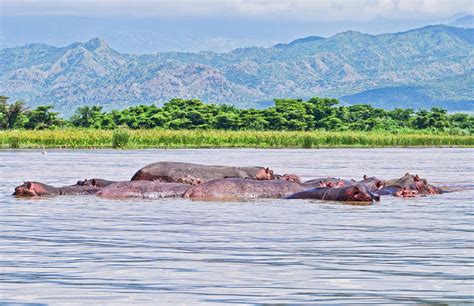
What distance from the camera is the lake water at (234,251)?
10375 millimetres

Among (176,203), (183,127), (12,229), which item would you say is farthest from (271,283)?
(183,127)

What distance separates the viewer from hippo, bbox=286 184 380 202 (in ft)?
73.7

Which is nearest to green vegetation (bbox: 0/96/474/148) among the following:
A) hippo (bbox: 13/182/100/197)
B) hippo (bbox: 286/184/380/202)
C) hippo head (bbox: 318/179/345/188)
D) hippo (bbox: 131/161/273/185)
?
hippo (bbox: 131/161/273/185)

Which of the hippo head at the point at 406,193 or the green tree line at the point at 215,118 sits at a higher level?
the green tree line at the point at 215,118

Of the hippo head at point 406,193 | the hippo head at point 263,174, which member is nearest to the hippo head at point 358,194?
the hippo head at point 406,193

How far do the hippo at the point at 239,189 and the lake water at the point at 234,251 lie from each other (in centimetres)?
105

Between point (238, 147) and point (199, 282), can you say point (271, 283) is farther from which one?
point (238, 147)

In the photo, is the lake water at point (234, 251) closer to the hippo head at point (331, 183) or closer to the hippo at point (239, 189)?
the hippo at point (239, 189)

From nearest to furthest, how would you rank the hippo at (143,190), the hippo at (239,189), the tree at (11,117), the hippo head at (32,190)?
1. the hippo at (239,189)
2. the hippo at (143,190)
3. the hippo head at (32,190)
4. the tree at (11,117)

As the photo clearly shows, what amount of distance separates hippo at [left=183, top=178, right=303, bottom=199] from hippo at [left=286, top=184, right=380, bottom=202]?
0.46 m

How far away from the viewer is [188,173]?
86.4 feet

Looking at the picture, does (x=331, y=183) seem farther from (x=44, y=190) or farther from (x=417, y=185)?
A: (x=44, y=190)

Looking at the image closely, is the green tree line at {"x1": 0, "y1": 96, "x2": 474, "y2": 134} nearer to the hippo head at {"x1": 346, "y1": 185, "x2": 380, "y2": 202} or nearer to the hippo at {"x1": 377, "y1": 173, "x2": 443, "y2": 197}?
the hippo at {"x1": 377, "y1": 173, "x2": 443, "y2": 197}

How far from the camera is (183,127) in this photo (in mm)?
112000
